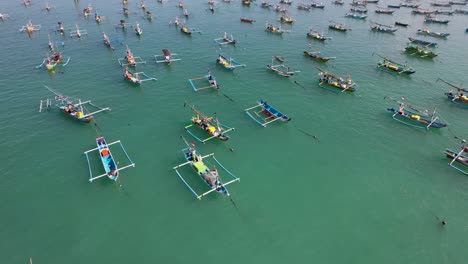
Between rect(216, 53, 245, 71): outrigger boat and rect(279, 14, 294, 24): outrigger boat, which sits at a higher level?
rect(279, 14, 294, 24): outrigger boat

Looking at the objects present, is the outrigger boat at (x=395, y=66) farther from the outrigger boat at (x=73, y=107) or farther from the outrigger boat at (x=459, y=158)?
the outrigger boat at (x=73, y=107)

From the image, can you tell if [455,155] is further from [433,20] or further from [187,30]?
[433,20]

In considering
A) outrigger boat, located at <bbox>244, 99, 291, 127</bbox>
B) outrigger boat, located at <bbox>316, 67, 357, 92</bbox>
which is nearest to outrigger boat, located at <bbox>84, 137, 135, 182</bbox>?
outrigger boat, located at <bbox>244, 99, 291, 127</bbox>

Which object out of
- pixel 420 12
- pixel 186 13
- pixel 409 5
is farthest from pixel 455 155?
pixel 409 5

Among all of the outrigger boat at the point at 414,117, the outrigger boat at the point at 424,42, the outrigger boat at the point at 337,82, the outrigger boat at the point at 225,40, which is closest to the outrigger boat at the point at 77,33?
the outrigger boat at the point at 225,40

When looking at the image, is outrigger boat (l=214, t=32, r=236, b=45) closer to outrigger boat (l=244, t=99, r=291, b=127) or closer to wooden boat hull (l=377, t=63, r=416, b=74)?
outrigger boat (l=244, t=99, r=291, b=127)

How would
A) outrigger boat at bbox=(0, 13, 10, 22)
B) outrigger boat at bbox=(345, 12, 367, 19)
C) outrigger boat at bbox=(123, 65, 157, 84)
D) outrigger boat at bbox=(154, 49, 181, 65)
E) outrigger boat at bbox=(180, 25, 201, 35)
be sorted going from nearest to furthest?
1. outrigger boat at bbox=(123, 65, 157, 84)
2. outrigger boat at bbox=(154, 49, 181, 65)
3. outrigger boat at bbox=(180, 25, 201, 35)
4. outrigger boat at bbox=(0, 13, 10, 22)
5. outrigger boat at bbox=(345, 12, 367, 19)
